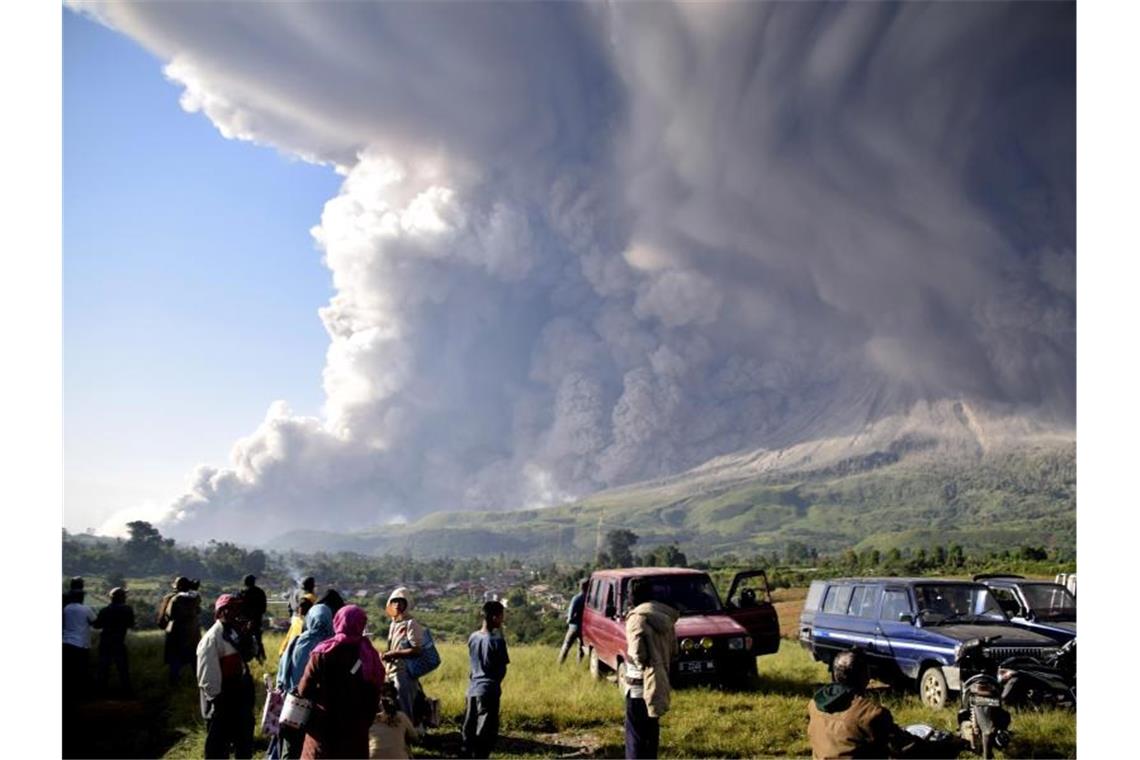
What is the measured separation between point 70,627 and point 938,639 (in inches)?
416

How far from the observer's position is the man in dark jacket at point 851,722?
4766 millimetres

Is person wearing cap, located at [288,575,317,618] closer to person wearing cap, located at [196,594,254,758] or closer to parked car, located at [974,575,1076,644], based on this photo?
person wearing cap, located at [196,594,254,758]

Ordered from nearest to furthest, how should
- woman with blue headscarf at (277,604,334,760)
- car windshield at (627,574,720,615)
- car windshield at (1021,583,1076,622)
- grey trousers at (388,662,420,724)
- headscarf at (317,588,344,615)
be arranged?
1. woman with blue headscarf at (277,604,334,760)
2. grey trousers at (388,662,420,724)
3. headscarf at (317,588,344,615)
4. car windshield at (1021,583,1076,622)
5. car windshield at (627,574,720,615)

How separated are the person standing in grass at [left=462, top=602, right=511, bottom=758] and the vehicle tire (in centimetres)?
571

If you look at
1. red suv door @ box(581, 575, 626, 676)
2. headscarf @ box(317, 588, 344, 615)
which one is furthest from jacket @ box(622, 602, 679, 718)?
red suv door @ box(581, 575, 626, 676)

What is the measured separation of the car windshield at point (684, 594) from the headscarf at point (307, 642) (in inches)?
274

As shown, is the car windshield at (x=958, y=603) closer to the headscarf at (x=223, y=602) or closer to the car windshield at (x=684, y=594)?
the car windshield at (x=684, y=594)

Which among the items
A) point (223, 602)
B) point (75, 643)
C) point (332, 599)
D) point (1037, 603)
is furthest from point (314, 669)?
A: point (1037, 603)

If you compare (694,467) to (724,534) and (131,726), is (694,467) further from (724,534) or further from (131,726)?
(131,726)

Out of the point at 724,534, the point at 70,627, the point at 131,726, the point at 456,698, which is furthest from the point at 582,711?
the point at 724,534

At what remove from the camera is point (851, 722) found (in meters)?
4.80

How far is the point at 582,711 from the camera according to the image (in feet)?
35.6

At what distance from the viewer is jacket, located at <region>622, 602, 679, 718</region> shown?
7.11 metres

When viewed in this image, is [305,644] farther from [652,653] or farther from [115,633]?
[115,633]
